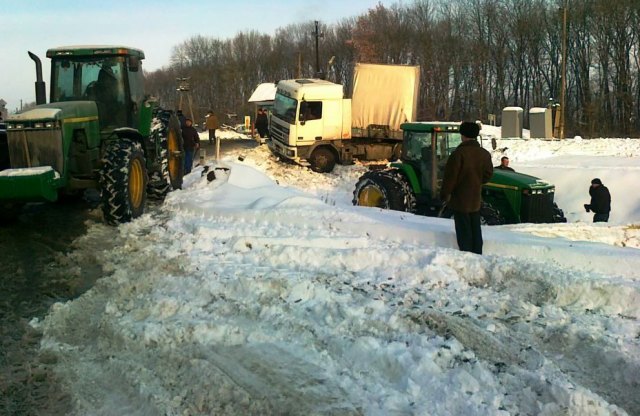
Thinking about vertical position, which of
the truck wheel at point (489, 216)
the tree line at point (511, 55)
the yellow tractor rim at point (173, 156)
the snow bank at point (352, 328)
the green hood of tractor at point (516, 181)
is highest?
the tree line at point (511, 55)

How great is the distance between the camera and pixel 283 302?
5141 millimetres

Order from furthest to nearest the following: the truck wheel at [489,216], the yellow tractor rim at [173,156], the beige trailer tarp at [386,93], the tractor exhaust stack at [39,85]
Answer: the beige trailer tarp at [386,93]
the yellow tractor rim at [173,156]
the truck wheel at [489,216]
the tractor exhaust stack at [39,85]

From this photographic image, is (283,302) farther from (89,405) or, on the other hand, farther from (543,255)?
(543,255)

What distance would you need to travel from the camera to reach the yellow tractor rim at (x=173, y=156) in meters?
11.8

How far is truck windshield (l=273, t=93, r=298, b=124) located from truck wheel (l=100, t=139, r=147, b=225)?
14.4 m

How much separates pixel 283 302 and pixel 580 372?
2379mm

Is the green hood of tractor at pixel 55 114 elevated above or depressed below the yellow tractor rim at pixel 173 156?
above

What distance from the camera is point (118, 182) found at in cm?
829

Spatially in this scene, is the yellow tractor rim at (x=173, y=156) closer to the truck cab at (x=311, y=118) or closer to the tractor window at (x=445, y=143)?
the tractor window at (x=445, y=143)

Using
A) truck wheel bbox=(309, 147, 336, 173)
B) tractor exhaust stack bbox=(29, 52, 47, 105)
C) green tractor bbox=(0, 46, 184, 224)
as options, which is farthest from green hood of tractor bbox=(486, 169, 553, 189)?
truck wheel bbox=(309, 147, 336, 173)

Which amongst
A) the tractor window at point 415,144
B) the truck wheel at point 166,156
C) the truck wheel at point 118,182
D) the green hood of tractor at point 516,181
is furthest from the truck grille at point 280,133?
the truck wheel at point 118,182

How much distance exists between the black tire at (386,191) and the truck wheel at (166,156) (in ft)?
12.3

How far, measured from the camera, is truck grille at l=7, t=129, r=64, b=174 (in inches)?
306

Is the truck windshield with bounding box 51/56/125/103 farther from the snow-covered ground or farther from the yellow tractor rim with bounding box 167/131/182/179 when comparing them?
the snow-covered ground
